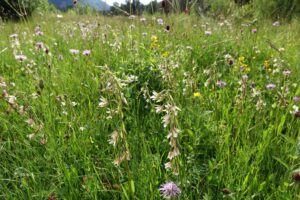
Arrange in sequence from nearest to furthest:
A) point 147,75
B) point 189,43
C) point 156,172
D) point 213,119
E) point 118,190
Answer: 1. point 118,190
2. point 156,172
3. point 213,119
4. point 147,75
5. point 189,43

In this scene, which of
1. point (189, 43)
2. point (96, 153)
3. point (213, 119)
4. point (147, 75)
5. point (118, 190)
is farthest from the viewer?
point (189, 43)

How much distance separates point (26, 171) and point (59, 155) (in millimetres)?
190

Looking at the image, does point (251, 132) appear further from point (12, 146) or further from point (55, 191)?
point (12, 146)

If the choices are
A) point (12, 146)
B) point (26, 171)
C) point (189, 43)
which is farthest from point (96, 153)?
point (189, 43)

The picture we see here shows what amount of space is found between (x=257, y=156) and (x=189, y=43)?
2.36 m

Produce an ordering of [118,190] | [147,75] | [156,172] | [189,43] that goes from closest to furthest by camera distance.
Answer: [118,190]
[156,172]
[147,75]
[189,43]

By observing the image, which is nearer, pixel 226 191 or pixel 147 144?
pixel 226 191

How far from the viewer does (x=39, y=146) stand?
69.2 inches

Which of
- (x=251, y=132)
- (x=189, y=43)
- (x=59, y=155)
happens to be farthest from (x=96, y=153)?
(x=189, y=43)

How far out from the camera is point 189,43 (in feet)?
12.1

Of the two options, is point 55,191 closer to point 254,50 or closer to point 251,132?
point 251,132

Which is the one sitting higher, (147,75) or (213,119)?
(147,75)

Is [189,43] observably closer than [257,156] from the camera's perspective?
No

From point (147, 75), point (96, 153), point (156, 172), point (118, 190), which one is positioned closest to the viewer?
point (118, 190)
